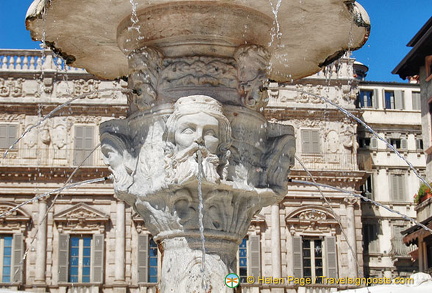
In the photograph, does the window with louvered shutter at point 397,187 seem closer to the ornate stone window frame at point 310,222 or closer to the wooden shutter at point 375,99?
the wooden shutter at point 375,99

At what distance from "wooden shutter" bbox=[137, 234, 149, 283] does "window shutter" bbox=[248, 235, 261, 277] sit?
3.62 m

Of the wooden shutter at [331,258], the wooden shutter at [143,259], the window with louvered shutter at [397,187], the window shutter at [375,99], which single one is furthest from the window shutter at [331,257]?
the window shutter at [375,99]

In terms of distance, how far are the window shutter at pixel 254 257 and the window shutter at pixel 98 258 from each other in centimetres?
513

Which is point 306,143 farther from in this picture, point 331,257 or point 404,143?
point 404,143

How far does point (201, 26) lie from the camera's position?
21.6 ft

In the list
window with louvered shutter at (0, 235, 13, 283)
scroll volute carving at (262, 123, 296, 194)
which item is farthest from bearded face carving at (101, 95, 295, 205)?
window with louvered shutter at (0, 235, 13, 283)

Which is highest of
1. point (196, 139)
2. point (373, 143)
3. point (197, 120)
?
point (373, 143)

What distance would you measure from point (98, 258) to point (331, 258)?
321 inches

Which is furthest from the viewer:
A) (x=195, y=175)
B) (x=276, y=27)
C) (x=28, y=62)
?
(x=28, y=62)

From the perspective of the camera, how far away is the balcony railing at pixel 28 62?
32.3 metres

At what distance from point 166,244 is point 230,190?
23.8 inches

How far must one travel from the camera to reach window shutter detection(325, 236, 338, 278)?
31172 millimetres

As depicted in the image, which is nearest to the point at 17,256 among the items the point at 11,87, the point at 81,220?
the point at 81,220

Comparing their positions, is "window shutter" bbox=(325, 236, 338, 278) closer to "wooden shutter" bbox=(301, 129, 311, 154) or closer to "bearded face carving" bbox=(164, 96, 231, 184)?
"wooden shutter" bbox=(301, 129, 311, 154)
